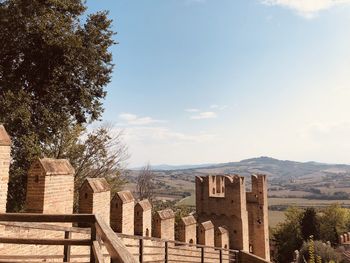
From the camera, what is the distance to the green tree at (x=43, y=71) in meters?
13.9

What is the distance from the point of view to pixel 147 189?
38.6 metres

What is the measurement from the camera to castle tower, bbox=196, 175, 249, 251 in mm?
21516

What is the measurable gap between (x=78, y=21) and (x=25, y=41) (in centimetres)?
296

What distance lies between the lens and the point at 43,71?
1537 centimetres

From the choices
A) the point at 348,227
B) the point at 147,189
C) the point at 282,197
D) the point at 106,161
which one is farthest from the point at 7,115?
the point at 282,197

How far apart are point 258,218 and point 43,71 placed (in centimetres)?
2089

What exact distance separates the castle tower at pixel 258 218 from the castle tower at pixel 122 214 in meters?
20.4

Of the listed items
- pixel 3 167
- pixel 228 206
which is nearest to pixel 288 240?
pixel 228 206

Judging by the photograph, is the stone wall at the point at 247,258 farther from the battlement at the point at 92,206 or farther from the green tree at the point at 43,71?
the green tree at the point at 43,71

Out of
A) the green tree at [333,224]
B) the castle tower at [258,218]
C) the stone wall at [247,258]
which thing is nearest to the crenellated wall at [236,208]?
the castle tower at [258,218]

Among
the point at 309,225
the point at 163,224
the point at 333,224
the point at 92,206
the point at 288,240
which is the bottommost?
the point at 288,240

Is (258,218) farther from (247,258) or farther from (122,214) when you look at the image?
(122,214)

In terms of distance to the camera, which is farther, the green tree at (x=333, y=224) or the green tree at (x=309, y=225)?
the green tree at (x=333, y=224)

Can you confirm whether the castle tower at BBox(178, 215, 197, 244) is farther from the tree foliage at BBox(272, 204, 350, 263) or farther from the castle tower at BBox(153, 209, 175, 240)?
the tree foliage at BBox(272, 204, 350, 263)
